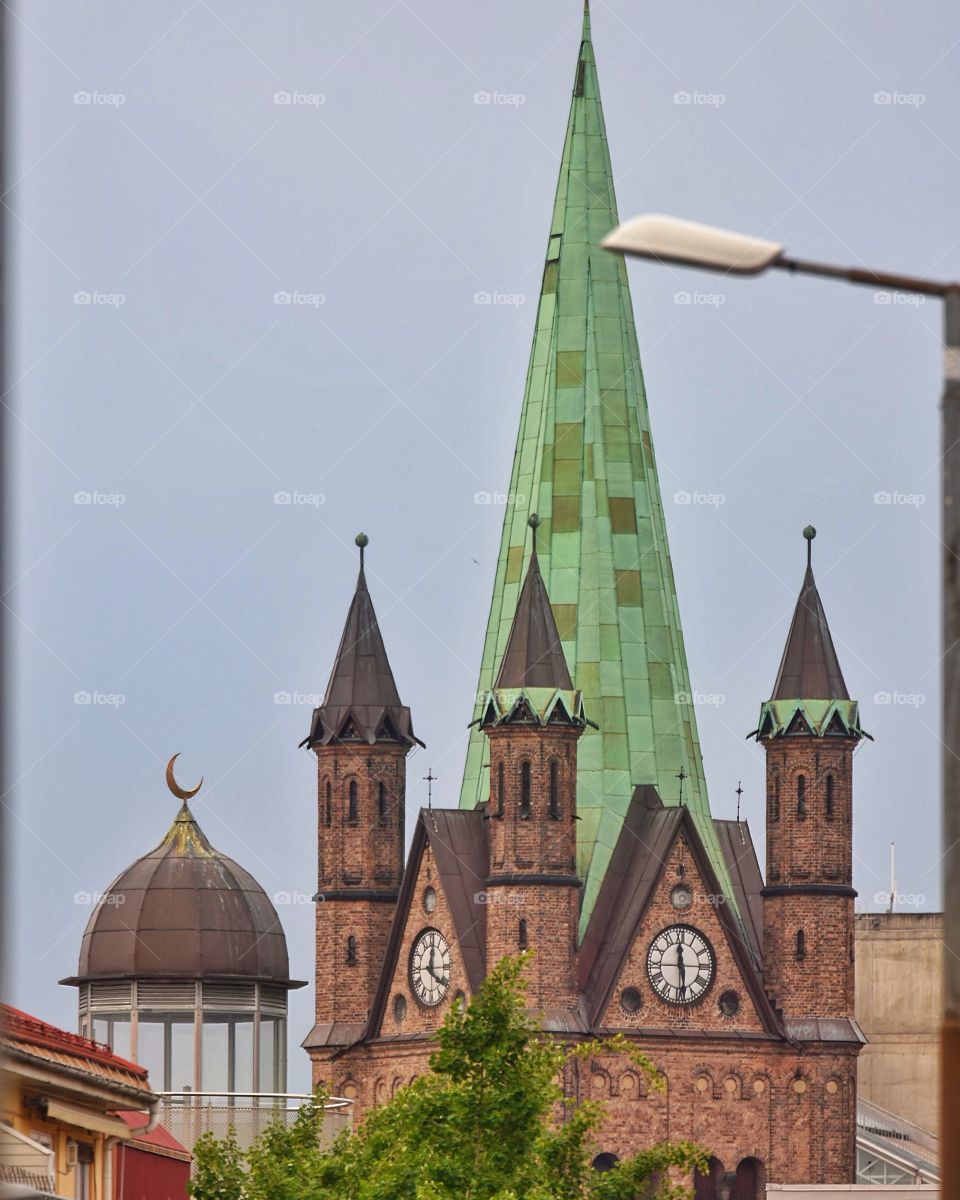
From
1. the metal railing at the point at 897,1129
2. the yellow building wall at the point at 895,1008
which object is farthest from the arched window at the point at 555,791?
the yellow building wall at the point at 895,1008

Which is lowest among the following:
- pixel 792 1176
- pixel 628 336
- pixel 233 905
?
pixel 792 1176

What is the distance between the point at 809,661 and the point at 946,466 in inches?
3099

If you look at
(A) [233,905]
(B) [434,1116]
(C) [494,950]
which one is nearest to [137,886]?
(A) [233,905]

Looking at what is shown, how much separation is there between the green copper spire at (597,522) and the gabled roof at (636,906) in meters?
1.07

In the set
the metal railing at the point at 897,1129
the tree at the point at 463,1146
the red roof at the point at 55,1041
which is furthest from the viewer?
the metal railing at the point at 897,1129

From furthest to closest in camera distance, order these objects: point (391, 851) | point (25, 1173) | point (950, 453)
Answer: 1. point (391, 851)
2. point (25, 1173)
3. point (950, 453)

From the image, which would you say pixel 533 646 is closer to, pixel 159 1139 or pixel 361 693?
pixel 361 693

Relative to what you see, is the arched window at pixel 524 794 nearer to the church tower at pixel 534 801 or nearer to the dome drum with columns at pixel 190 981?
the church tower at pixel 534 801

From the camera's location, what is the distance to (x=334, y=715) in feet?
318

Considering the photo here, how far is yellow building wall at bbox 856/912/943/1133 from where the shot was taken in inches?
4587

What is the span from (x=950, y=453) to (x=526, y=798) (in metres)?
76.4

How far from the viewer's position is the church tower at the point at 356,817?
9719 cm

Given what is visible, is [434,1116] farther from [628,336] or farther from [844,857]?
[628,336]

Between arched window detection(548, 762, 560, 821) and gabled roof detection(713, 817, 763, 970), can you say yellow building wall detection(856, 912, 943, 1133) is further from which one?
arched window detection(548, 762, 560, 821)
